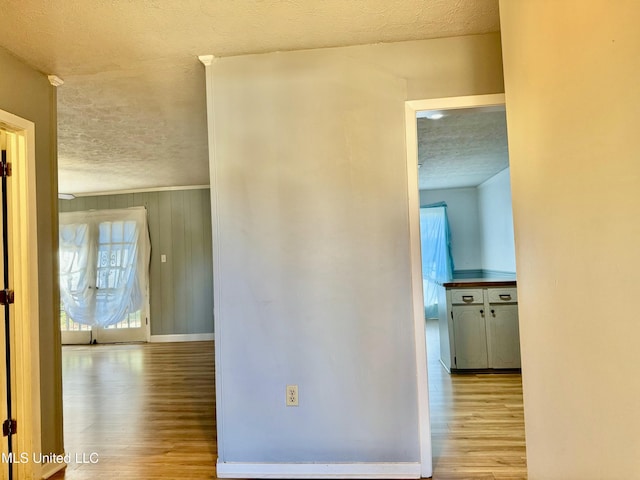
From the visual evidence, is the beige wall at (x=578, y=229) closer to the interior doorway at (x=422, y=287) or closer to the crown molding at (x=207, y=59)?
the interior doorway at (x=422, y=287)

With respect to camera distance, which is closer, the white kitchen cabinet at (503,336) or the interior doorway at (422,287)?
the interior doorway at (422,287)

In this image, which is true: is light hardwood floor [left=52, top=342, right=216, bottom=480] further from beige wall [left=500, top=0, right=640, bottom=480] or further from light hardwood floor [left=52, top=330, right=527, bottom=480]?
beige wall [left=500, top=0, right=640, bottom=480]

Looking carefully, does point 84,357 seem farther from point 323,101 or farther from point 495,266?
point 495,266

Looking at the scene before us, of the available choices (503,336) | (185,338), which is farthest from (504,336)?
(185,338)

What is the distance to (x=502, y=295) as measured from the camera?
3678 mm

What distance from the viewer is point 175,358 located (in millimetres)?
4746

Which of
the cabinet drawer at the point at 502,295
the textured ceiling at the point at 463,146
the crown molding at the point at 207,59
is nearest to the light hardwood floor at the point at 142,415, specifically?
the crown molding at the point at 207,59

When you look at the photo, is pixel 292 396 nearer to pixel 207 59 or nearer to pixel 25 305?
pixel 25 305

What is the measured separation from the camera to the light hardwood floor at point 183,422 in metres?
2.10

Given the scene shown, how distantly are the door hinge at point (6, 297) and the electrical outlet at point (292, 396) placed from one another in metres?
1.58

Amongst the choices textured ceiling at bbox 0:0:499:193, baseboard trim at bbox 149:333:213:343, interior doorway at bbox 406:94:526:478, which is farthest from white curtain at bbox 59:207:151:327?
interior doorway at bbox 406:94:526:478

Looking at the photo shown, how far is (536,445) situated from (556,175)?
823mm

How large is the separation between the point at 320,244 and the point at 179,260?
14.7 ft

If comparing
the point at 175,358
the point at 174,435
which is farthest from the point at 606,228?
the point at 175,358
